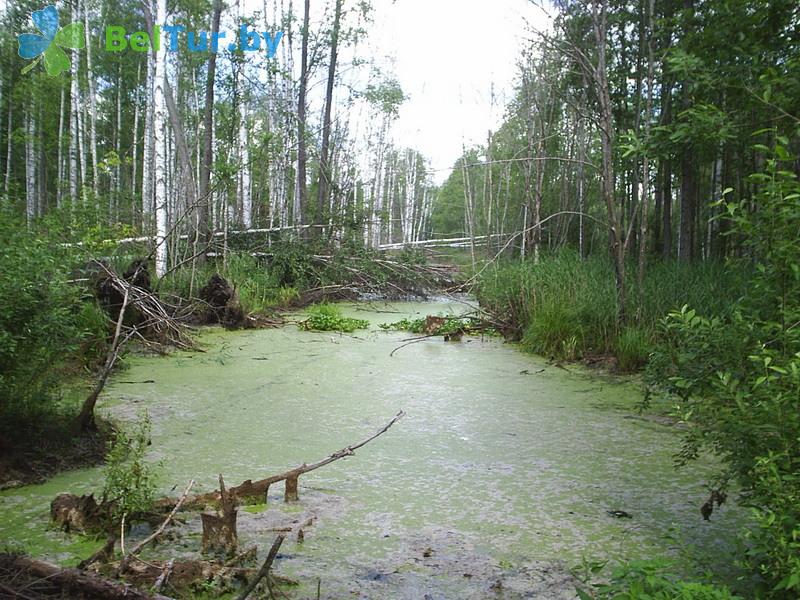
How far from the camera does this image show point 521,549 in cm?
163

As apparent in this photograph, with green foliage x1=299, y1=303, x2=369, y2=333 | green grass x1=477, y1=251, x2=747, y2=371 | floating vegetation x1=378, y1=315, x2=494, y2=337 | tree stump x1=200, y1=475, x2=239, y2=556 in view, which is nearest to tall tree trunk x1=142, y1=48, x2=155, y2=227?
green foliage x1=299, y1=303, x2=369, y2=333

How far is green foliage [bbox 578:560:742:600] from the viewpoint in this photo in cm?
108

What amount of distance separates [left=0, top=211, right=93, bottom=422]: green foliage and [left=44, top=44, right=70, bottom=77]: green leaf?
42.0 feet

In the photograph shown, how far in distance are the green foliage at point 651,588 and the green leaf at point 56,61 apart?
583 inches

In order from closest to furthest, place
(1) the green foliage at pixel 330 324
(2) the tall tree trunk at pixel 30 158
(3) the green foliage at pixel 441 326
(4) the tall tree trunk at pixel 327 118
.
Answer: (3) the green foliage at pixel 441 326 → (1) the green foliage at pixel 330 324 → (4) the tall tree trunk at pixel 327 118 → (2) the tall tree trunk at pixel 30 158

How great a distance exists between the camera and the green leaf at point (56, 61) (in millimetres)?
12838

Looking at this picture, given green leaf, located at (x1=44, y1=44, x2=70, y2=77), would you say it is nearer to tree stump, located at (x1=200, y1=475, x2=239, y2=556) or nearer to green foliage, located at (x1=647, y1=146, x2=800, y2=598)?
tree stump, located at (x1=200, y1=475, x2=239, y2=556)

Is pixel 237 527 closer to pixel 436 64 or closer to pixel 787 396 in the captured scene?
pixel 787 396

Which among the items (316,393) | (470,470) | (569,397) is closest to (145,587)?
(470,470)

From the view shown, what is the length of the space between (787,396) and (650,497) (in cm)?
81

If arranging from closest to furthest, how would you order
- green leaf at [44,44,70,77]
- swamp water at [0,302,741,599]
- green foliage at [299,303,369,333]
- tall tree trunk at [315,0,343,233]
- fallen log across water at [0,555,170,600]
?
fallen log across water at [0,555,170,600] < swamp water at [0,302,741,599] < green foliage at [299,303,369,333] < tall tree trunk at [315,0,343,233] < green leaf at [44,44,70,77]

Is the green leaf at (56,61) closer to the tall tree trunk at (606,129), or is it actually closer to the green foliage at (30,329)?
the tall tree trunk at (606,129)

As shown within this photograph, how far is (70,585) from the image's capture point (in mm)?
1223

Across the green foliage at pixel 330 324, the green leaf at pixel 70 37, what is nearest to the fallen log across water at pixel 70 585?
the green foliage at pixel 330 324
